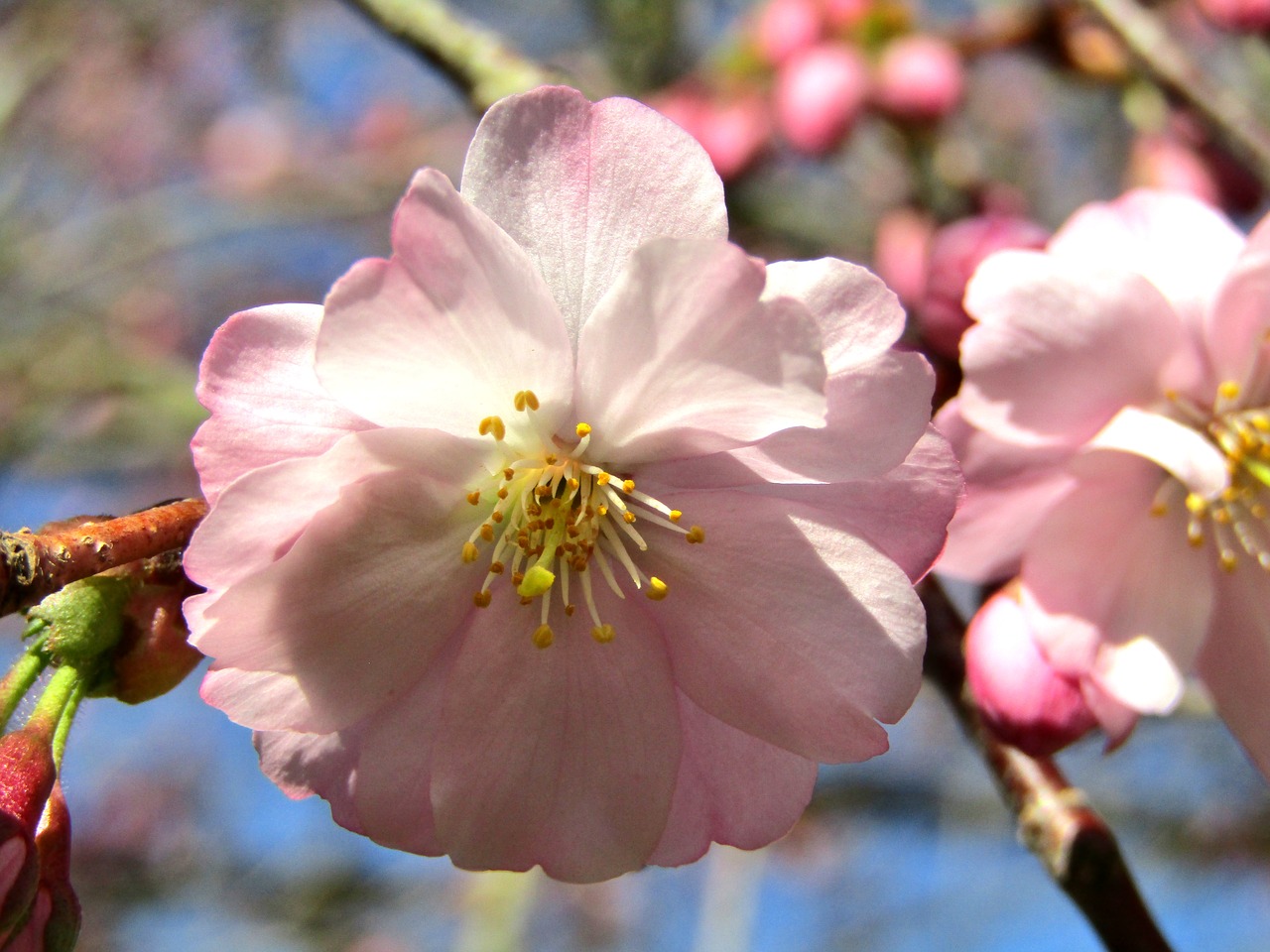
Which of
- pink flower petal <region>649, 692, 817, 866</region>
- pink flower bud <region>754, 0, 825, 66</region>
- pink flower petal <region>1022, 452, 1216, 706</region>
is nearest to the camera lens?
pink flower petal <region>649, 692, 817, 866</region>

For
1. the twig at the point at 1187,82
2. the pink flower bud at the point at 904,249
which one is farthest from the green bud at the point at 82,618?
the pink flower bud at the point at 904,249

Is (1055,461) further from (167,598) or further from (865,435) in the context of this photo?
(167,598)

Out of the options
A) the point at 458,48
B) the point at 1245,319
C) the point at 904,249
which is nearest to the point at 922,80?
the point at 904,249

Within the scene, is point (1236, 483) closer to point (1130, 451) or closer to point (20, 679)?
point (1130, 451)

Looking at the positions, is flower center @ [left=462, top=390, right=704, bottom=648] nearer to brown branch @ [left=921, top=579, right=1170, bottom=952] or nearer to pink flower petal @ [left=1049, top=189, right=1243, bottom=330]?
brown branch @ [left=921, top=579, right=1170, bottom=952]

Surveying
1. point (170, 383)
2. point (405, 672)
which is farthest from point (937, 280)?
point (170, 383)

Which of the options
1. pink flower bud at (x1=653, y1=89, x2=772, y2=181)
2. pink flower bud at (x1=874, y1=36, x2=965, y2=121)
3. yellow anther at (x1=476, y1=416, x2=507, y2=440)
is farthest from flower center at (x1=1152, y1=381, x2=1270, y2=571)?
pink flower bud at (x1=653, y1=89, x2=772, y2=181)

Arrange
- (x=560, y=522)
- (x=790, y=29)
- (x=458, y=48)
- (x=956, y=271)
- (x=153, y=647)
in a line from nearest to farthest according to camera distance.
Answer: (x=153, y=647) → (x=560, y=522) → (x=956, y=271) → (x=458, y=48) → (x=790, y=29)
